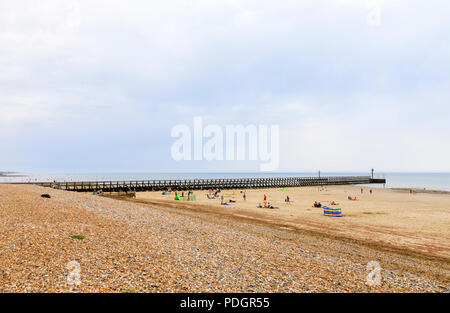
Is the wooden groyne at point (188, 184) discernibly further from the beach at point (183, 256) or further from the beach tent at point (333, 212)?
the beach at point (183, 256)

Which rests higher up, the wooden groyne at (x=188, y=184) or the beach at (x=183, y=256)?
the beach at (x=183, y=256)

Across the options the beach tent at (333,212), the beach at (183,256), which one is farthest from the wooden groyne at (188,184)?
the beach at (183,256)

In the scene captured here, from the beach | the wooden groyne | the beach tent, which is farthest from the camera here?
the wooden groyne

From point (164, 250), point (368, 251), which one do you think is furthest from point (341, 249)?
point (164, 250)

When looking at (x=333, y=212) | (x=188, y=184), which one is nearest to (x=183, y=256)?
(x=333, y=212)

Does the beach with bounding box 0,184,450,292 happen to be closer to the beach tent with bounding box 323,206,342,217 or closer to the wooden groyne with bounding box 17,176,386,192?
the beach tent with bounding box 323,206,342,217

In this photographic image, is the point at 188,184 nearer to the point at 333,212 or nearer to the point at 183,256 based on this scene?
the point at 333,212

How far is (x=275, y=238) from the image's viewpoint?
1530 centimetres

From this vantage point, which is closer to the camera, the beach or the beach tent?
the beach

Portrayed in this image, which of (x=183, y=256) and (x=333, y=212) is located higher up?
(x=183, y=256)

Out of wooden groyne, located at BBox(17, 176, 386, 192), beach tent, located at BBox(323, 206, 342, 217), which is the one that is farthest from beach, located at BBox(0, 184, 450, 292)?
wooden groyne, located at BBox(17, 176, 386, 192)

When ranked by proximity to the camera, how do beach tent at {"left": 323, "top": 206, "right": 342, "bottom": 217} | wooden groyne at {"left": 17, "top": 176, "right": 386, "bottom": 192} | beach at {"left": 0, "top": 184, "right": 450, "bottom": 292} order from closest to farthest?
1. beach at {"left": 0, "top": 184, "right": 450, "bottom": 292}
2. beach tent at {"left": 323, "top": 206, "right": 342, "bottom": 217}
3. wooden groyne at {"left": 17, "top": 176, "right": 386, "bottom": 192}
